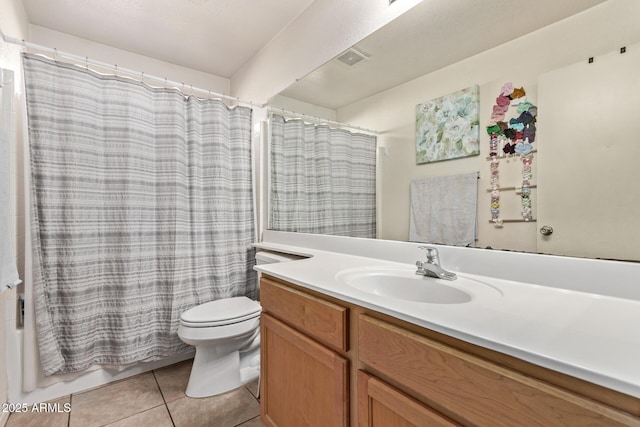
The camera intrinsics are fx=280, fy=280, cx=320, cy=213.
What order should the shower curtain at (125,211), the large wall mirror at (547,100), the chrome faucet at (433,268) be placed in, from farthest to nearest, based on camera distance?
Answer: the shower curtain at (125,211) < the chrome faucet at (433,268) < the large wall mirror at (547,100)

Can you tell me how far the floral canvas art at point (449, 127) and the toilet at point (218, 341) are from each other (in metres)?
1.01

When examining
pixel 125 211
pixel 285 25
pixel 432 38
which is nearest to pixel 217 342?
pixel 125 211

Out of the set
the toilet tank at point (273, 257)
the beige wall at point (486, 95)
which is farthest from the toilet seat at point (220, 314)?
the beige wall at point (486, 95)

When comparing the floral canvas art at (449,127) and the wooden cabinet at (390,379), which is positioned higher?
the floral canvas art at (449,127)

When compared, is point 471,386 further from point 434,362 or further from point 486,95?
point 486,95

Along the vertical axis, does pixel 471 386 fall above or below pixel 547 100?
below

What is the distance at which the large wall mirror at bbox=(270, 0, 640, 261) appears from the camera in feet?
2.46

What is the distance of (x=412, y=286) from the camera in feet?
3.40

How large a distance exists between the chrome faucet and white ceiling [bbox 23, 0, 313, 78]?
1739 millimetres

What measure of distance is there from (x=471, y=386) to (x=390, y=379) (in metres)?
0.22

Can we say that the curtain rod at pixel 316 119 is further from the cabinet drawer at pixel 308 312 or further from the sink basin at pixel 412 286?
the cabinet drawer at pixel 308 312

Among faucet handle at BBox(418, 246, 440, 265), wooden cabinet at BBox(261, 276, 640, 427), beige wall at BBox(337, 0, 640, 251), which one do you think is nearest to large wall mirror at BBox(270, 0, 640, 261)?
beige wall at BBox(337, 0, 640, 251)

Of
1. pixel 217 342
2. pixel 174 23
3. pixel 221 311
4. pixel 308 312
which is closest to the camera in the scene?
pixel 308 312

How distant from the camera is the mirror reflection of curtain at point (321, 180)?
4.81 ft
